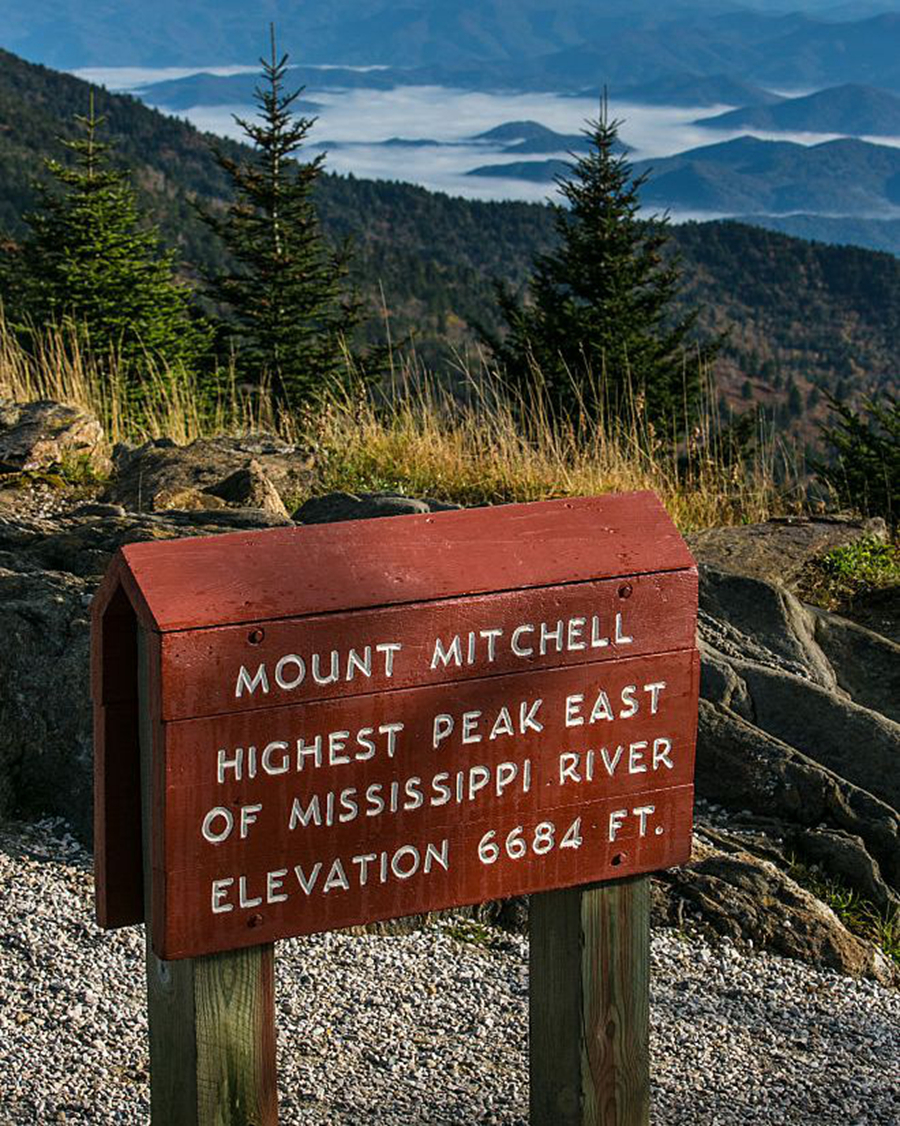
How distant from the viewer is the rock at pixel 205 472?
17.1ft

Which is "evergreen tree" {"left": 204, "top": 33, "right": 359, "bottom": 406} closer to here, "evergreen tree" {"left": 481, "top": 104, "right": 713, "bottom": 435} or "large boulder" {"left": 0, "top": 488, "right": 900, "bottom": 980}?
"evergreen tree" {"left": 481, "top": 104, "right": 713, "bottom": 435}

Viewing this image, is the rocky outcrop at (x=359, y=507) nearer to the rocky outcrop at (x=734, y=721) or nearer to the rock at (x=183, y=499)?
the rocky outcrop at (x=734, y=721)

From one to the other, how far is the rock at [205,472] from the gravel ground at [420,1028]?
1938 mm

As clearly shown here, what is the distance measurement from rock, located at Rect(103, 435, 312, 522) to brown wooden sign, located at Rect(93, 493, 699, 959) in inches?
109

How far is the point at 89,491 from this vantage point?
579 cm

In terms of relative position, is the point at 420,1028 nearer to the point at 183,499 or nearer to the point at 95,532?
the point at 95,532

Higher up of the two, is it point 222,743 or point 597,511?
point 597,511

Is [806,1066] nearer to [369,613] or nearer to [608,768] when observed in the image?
[608,768]

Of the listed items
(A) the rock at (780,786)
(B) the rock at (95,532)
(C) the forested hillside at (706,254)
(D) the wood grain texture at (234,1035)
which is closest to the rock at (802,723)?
(A) the rock at (780,786)

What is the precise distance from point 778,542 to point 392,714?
408 cm

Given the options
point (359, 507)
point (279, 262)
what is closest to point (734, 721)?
point (359, 507)

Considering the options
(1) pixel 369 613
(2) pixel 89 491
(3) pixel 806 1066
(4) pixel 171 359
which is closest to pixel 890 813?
(3) pixel 806 1066

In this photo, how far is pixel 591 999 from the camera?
6.79 ft

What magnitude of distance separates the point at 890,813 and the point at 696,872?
663 mm
